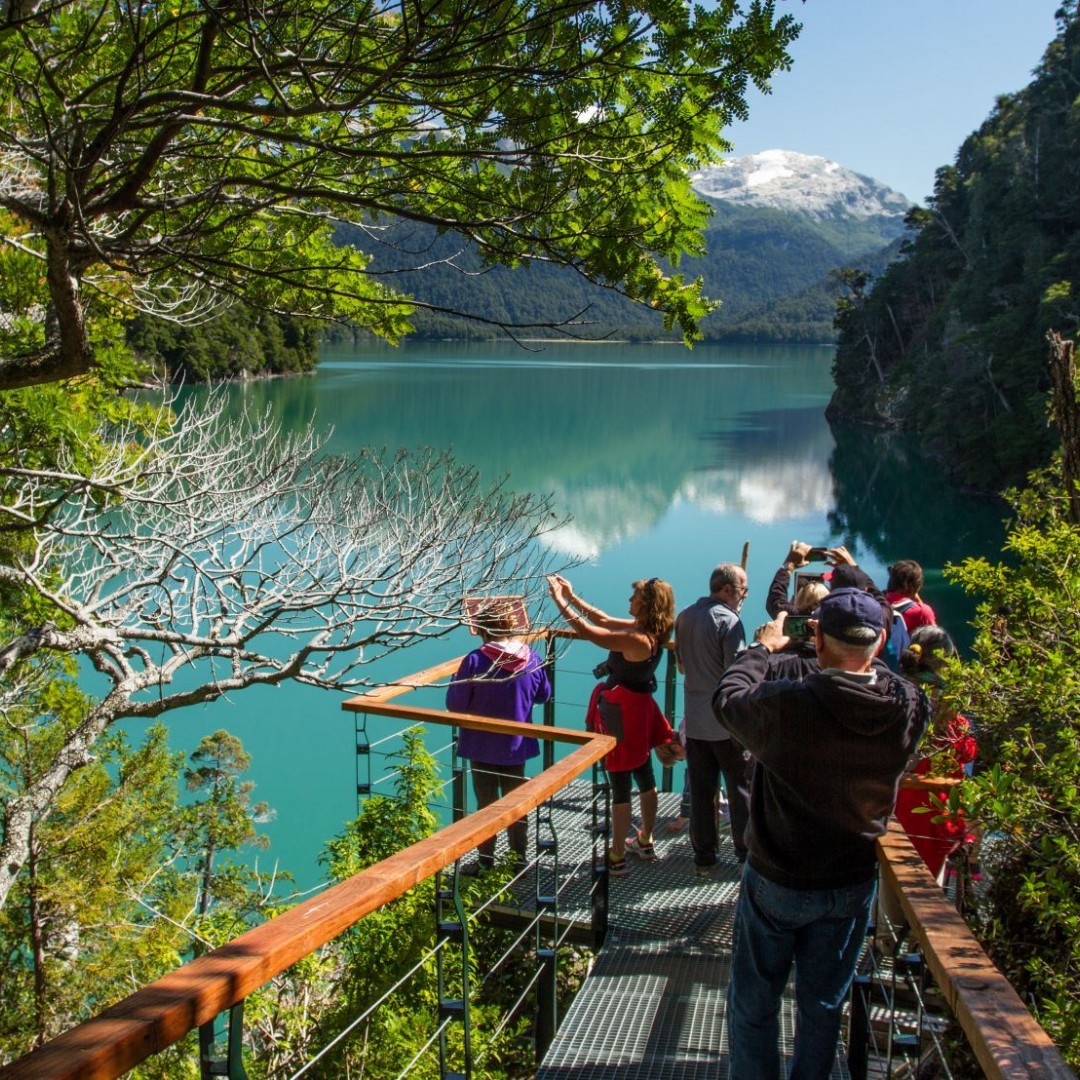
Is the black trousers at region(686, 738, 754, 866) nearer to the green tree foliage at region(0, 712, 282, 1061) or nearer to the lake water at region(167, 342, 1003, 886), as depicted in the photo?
the lake water at region(167, 342, 1003, 886)

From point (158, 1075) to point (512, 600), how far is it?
2.29 m

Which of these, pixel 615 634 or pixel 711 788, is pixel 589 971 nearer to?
pixel 711 788

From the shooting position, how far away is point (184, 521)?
22.7ft

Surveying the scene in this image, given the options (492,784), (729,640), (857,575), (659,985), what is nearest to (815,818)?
(659,985)

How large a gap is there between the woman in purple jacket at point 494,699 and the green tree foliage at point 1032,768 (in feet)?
5.88

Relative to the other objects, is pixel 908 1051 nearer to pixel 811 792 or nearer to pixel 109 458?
pixel 811 792

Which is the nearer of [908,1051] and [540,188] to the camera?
[908,1051]

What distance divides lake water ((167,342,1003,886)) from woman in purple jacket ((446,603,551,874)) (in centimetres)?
235

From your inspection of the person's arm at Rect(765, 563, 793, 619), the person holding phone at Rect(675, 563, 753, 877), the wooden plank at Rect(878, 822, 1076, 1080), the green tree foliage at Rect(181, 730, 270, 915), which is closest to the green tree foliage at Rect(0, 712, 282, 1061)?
the green tree foliage at Rect(181, 730, 270, 915)

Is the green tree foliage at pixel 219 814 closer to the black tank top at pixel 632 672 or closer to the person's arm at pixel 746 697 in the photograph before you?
the black tank top at pixel 632 672

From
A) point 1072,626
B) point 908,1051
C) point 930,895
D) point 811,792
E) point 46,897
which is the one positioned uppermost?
point 1072,626

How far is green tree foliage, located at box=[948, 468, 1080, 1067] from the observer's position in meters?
2.11

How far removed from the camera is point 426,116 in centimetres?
298

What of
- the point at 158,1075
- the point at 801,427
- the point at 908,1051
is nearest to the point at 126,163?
the point at 908,1051
